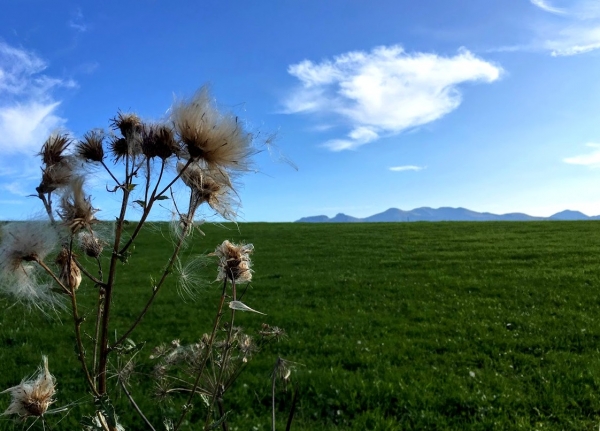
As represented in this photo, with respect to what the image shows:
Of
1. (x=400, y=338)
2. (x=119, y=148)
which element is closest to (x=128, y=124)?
(x=119, y=148)

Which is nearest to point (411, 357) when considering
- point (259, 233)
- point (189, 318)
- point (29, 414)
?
point (189, 318)

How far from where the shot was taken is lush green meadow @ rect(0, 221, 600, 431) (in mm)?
6812

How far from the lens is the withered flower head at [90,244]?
198 cm

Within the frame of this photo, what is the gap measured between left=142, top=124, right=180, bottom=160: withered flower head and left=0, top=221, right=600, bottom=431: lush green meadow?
48cm

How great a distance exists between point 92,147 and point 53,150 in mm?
169

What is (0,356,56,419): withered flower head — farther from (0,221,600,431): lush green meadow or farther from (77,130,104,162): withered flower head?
(77,130,104,162): withered flower head

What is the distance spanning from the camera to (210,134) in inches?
71.2

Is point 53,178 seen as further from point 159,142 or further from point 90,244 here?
point 159,142

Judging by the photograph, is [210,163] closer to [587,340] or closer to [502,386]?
[502,386]

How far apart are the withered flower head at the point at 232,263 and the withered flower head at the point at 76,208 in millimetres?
646

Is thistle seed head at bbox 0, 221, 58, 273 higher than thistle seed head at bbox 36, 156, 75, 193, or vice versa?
thistle seed head at bbox 36, 156, 75, 193

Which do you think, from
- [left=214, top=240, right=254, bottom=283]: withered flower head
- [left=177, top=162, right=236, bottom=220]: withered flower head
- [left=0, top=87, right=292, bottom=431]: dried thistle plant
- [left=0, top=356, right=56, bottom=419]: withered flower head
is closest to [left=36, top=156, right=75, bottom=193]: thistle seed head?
[left=0, top=87, right=292, bottom=431]: dried thistle plant

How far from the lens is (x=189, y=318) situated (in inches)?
523

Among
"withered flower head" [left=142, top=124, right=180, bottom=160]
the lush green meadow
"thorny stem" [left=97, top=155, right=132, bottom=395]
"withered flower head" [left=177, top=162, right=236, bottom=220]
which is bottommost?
the lush green meadow
